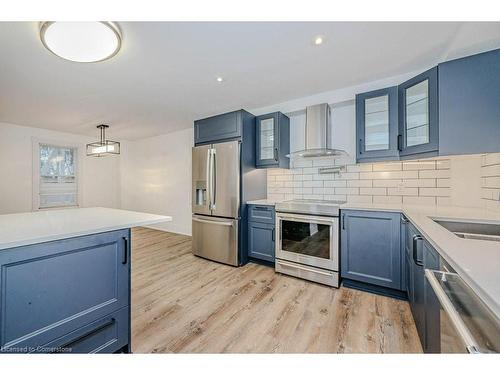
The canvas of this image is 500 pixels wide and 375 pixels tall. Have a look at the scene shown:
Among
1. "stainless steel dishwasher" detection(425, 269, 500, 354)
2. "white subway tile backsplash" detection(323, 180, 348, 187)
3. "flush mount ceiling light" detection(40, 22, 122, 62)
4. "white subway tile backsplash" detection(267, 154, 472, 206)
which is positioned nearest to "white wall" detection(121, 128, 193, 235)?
"white subway tile backsplash" detection(267, 154, 472, 206)

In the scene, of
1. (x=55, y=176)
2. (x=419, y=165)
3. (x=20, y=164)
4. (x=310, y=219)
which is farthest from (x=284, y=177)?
(x=20, y=164)

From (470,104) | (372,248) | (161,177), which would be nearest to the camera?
(470,104)

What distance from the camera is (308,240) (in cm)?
246

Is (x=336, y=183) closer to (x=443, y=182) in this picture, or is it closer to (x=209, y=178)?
(x=443, y=182)

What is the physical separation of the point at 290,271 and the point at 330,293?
509 mm

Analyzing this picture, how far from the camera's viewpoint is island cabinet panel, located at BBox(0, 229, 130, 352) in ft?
3.13

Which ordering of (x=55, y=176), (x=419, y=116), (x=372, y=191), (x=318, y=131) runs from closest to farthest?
(x=419, y=116)
(x=372, y=191)
(x=318, y=131)
(x=55, y=176)

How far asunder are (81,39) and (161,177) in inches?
152

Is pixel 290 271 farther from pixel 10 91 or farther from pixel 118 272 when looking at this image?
pixel 10 91

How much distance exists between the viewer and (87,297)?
1.19 metres
